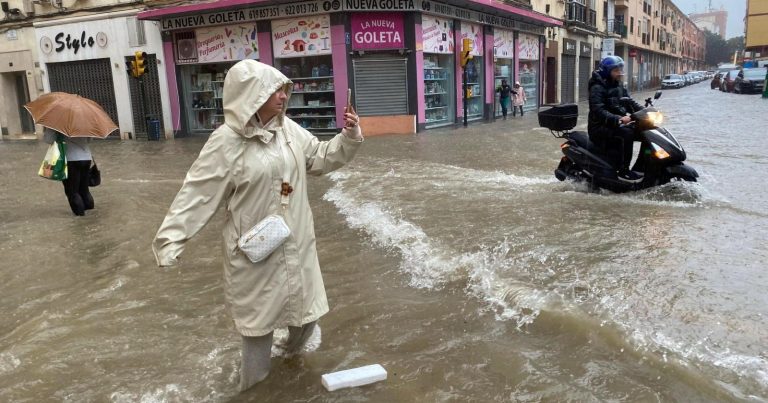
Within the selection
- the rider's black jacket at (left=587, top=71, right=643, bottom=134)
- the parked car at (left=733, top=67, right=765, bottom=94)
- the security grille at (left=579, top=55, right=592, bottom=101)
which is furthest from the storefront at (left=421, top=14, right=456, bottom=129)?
the parked car at (left=733, top=67, right=765, bottom=94)

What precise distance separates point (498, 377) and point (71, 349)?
2710mm

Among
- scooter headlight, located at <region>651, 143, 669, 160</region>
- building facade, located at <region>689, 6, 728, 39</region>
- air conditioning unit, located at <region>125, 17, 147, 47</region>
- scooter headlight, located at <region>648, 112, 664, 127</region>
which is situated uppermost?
building facade, located at <region>689, 6, 728, 39</region>

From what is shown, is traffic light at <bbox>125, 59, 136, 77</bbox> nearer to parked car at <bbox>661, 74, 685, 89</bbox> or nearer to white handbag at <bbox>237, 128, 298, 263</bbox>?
white handbag at <bbox>237, 128, 298, 263</bbox>

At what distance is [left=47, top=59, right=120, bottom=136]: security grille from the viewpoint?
72.9 ft

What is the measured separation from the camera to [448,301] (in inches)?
172

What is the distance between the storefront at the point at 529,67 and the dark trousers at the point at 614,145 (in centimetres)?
1949

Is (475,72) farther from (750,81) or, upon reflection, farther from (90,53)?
(750,81)

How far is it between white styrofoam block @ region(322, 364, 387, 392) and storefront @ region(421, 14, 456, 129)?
16.4 metres

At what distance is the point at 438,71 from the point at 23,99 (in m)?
17.1

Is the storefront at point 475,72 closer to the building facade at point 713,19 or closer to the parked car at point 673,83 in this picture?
the parked car at point 673,83

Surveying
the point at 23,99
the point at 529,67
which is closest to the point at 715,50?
the point at 529,67

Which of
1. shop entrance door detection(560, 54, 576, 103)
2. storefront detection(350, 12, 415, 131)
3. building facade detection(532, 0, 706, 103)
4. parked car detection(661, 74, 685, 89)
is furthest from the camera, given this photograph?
parked car detection(661, 74, 685, 89)

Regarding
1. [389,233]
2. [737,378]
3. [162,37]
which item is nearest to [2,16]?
[162,37]

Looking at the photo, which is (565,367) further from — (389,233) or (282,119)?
(389,233)
